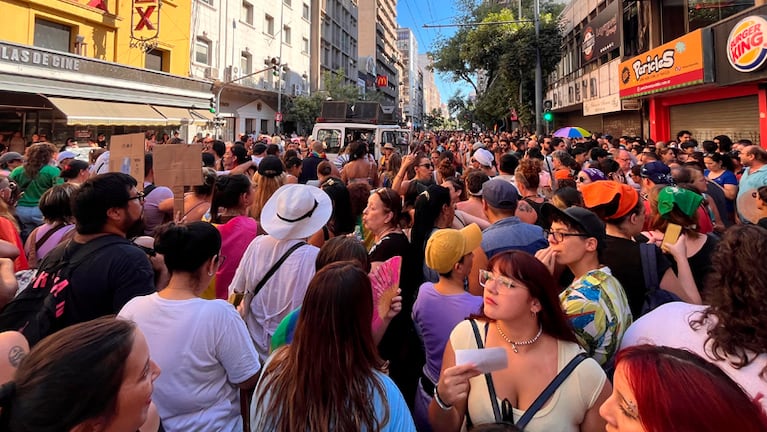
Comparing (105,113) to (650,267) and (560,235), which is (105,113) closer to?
(560,235)

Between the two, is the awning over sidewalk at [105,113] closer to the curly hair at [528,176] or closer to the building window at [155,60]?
the building window at [155,60]

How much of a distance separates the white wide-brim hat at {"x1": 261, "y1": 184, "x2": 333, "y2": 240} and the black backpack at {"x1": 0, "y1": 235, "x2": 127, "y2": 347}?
0.95 metres

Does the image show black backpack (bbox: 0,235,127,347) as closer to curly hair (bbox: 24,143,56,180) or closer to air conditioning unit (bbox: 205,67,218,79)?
Result: curly hair (bbox: 24,143,56,180)

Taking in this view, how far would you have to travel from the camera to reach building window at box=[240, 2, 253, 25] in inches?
1298

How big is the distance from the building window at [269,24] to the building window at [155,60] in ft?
44.5

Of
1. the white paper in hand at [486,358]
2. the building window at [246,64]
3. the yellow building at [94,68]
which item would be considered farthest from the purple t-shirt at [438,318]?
the building window at [246,64]

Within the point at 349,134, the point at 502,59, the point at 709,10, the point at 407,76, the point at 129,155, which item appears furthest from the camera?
the point at 407,76

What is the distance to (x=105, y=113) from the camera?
17578 millimetres

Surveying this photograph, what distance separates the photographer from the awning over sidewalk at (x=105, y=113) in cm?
1603

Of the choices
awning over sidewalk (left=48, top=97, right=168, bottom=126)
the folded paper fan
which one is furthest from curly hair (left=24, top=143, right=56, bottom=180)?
awning over sidewalk (left=48, top=97, right=168, bottom=126)

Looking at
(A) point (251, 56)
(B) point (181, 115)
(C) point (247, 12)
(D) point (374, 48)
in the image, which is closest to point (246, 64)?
(A) point (251, 56)

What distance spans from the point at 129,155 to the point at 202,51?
27.2 metres

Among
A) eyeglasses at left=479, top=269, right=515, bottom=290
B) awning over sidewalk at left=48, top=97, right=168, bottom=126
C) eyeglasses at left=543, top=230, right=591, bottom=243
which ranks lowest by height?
awning over sidewalk at left=48, top=97, right=168, bottom=126

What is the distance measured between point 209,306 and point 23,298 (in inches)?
41.0
